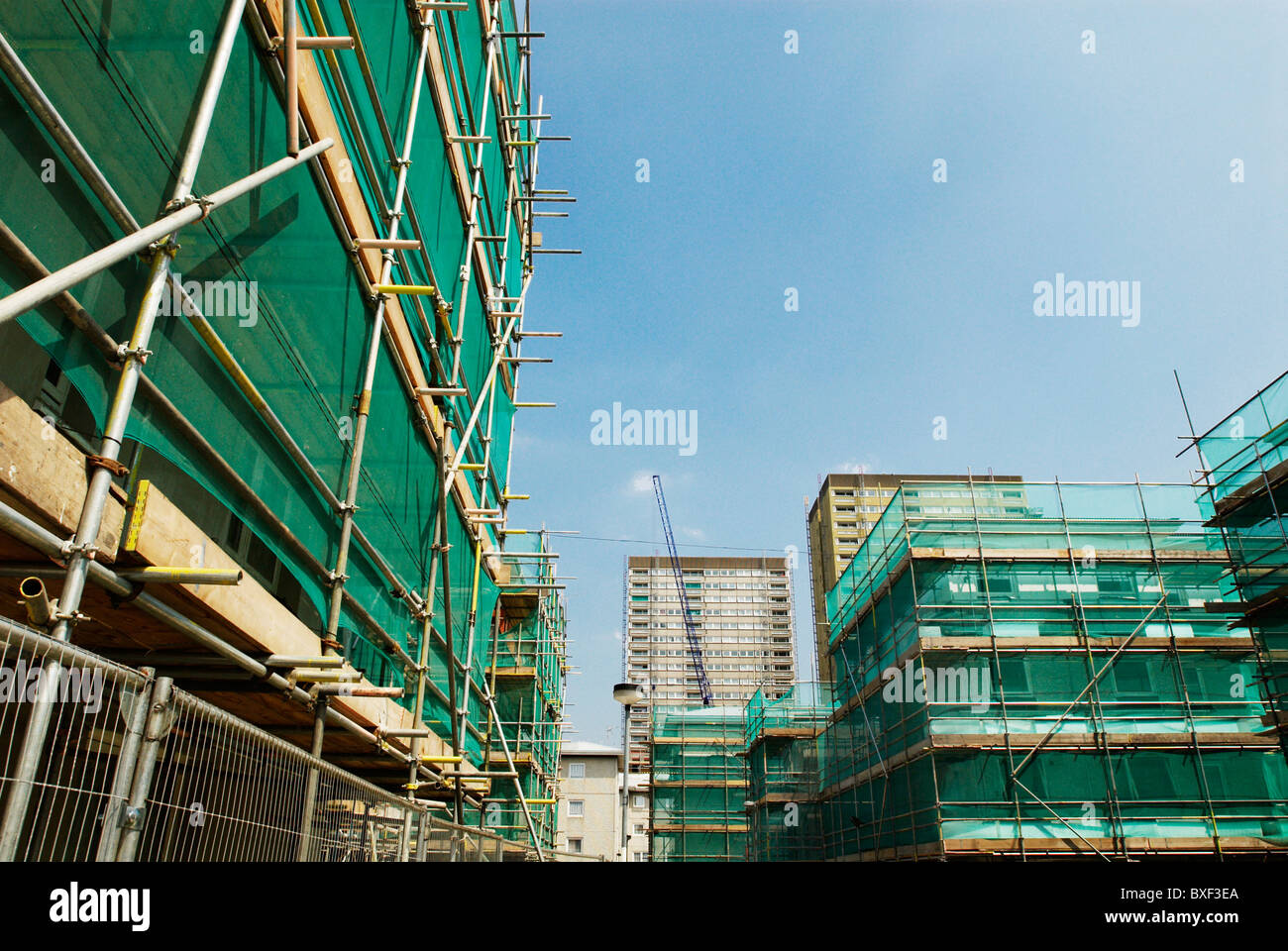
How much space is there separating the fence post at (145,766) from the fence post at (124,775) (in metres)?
0.02

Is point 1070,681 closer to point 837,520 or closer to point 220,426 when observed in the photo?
point 220,426

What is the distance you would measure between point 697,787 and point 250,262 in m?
34.5

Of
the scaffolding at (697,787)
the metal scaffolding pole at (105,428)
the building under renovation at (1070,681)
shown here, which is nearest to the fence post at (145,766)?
the metal scaffolding pole at (105,428)

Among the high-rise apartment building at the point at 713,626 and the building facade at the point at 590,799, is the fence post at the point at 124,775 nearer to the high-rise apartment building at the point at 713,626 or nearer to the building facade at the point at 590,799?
the building facade at the point at 590,799

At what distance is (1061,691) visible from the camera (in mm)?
17281

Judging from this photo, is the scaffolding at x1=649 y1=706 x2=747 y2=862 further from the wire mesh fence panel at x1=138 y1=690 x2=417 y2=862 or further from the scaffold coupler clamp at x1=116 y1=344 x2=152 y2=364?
the scaffold coupler clamp at x1=116 y1=344 x2=152 y2=364

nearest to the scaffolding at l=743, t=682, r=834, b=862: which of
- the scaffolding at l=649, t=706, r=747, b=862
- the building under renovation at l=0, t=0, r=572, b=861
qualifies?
the scaffolding at l=649, t=706, r=747, b=862

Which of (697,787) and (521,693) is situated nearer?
(521,693)

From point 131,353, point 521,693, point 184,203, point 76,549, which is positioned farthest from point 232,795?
point 521,693

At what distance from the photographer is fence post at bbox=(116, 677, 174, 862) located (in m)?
3.09

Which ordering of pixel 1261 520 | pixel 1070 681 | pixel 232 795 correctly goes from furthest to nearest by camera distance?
pixel 1070 681 → pixel 1261 520 → pixel 232 795

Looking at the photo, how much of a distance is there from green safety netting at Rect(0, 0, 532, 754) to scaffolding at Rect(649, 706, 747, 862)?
27.8 meters

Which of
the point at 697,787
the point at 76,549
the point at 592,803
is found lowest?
the point at 76,549
